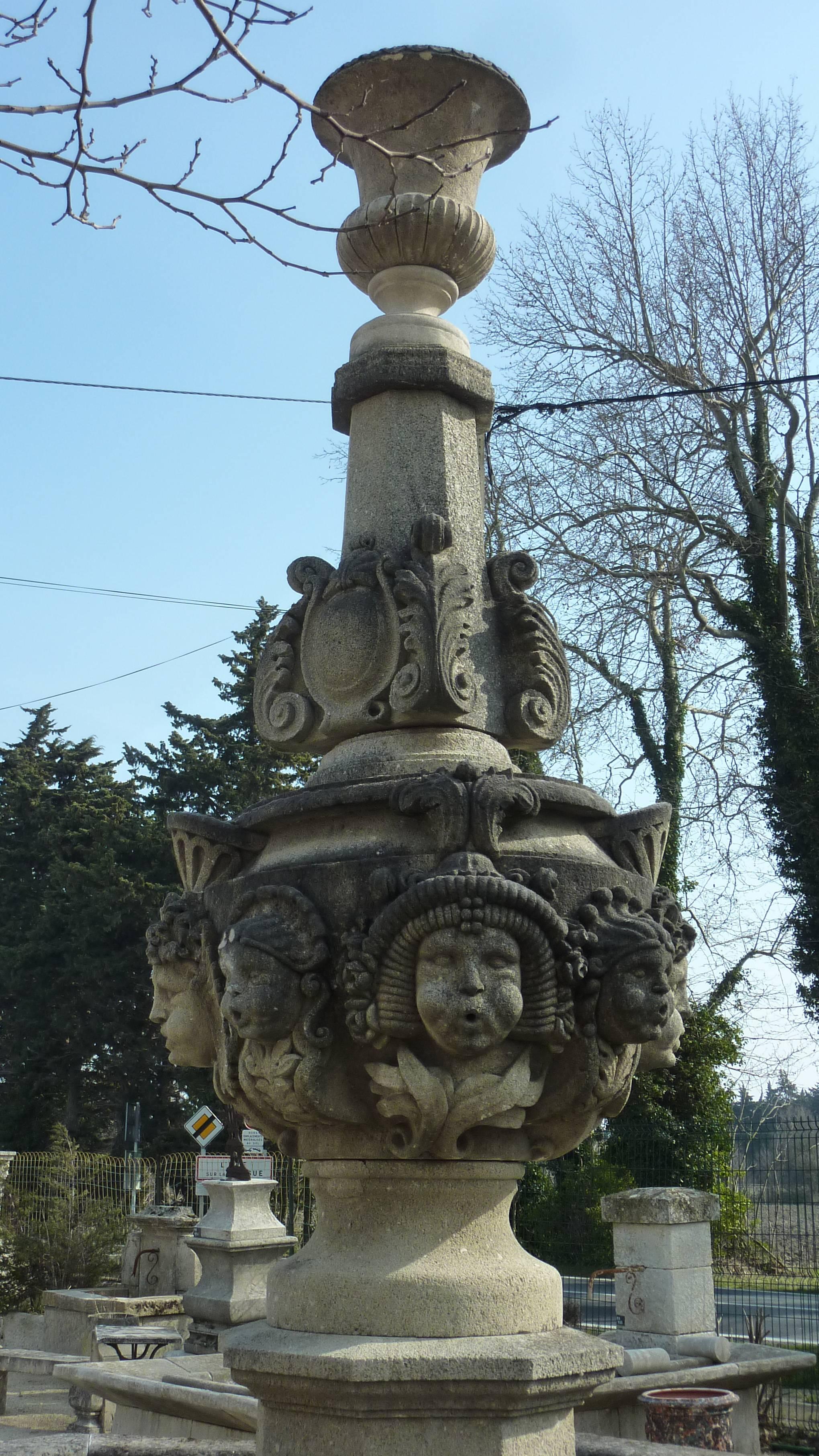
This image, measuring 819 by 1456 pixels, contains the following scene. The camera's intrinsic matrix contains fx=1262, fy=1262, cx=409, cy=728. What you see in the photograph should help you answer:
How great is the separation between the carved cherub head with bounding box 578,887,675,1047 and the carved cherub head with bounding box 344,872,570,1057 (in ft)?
0.47

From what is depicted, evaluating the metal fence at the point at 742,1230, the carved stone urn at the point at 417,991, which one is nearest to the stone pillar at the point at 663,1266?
the metal fence at the point at 742,1230

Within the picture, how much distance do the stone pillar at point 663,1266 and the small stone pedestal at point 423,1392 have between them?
4.66m

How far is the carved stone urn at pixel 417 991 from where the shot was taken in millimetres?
2801

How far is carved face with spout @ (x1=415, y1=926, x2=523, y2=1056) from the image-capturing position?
9.13 feet

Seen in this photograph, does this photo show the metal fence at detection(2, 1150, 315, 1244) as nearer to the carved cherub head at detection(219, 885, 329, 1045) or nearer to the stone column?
the stone column

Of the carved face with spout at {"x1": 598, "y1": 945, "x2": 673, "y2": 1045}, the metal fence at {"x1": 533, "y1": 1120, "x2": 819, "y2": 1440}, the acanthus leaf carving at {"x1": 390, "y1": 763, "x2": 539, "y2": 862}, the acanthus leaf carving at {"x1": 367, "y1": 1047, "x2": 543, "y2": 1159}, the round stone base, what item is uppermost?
the acanthus leaf carving at {"x1": 390, "y1": 763, "x2": 539, "y2": 862}

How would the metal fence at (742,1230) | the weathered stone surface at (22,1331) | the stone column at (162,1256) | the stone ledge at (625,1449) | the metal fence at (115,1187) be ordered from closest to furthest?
the stone ledge at (625,1449) → the metal fence at (742,1230) → the weathered stone surface at (22,1331) → the stone column at (162,1256) → the metal fence at (115,1187)

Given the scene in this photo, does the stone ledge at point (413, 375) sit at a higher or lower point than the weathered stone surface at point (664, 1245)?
higher

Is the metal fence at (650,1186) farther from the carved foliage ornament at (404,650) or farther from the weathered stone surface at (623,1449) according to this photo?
the carved foliage ornament at (404,650)

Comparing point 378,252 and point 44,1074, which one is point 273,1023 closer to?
point 378,252

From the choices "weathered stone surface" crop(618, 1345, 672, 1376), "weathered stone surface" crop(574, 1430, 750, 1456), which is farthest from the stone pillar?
"weathered stone surface" crop(574, 1430, 750, 1456)

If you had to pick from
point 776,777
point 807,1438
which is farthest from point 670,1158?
point 807,1438

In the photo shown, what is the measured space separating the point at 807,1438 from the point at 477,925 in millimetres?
7504

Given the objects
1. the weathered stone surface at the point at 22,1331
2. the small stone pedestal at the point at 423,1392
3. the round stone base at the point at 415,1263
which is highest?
the round stone base at the point at 415,1263
